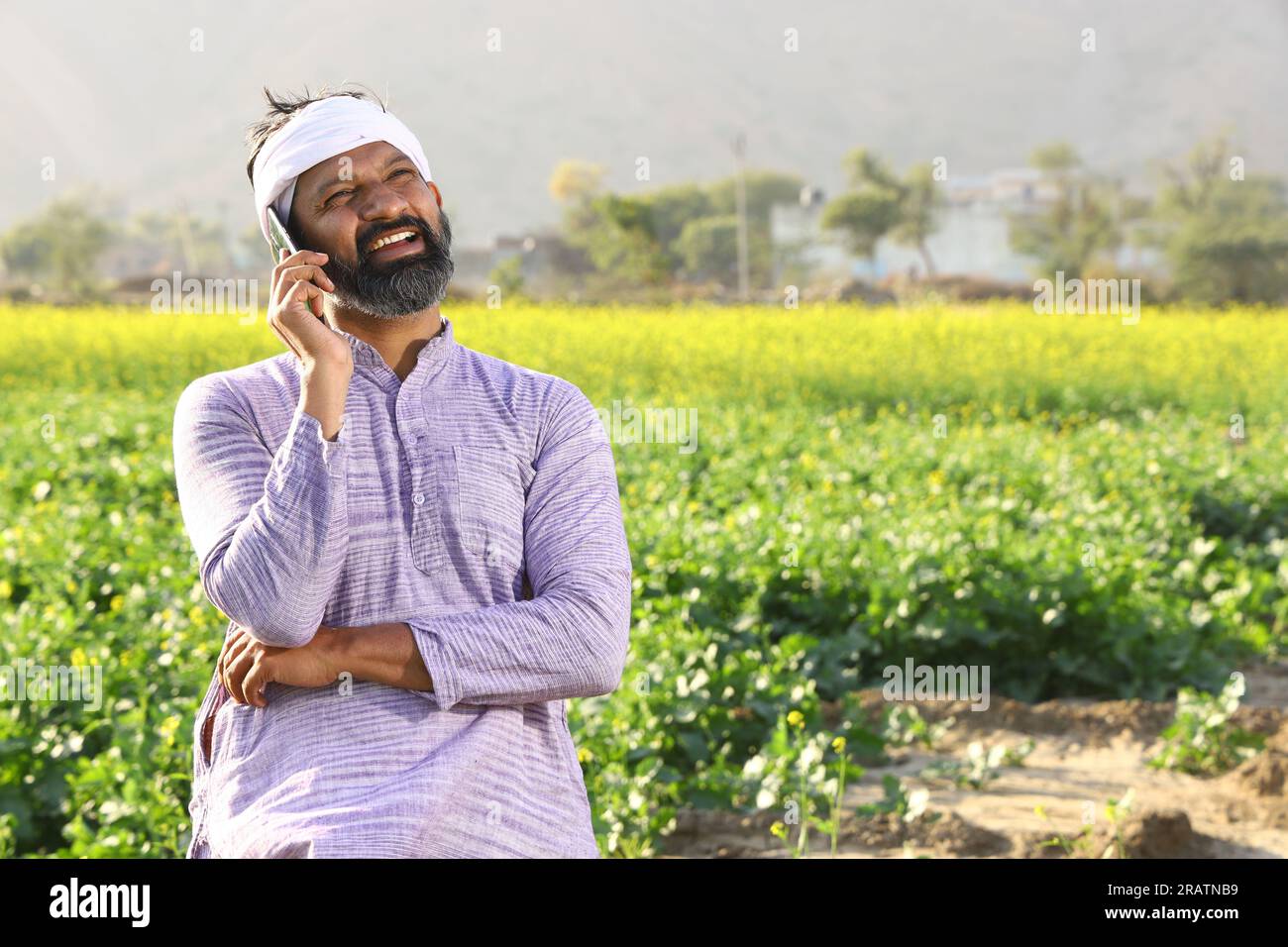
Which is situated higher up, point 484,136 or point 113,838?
point 484,136

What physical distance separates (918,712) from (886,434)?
4290 millimetres

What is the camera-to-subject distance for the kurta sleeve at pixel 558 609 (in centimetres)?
170

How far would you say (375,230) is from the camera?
1.84 m

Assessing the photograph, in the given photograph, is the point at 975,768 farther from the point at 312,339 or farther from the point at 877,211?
the point at 877,211

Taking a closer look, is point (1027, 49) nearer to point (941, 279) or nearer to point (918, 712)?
point (941, 279)

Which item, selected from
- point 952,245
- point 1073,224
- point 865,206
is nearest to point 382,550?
point 865,206

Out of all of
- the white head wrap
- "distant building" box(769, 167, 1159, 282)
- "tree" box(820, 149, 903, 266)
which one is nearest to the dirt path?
the white head wrap

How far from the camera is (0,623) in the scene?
4.29m

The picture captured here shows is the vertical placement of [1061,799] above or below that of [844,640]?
below

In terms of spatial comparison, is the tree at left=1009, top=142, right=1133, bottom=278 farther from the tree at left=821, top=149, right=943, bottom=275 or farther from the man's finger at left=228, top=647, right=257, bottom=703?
the man's finger at left=228, top=647, right=257, bottom=703

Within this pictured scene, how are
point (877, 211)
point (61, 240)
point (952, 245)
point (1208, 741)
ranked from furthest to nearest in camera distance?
point (952, 245)
point (61, 240)
point (877, 211)
point (1208, 741)

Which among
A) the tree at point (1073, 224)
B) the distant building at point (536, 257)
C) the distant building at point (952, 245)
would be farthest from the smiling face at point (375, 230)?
the distant building at point (952, 245)

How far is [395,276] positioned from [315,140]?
21cm
